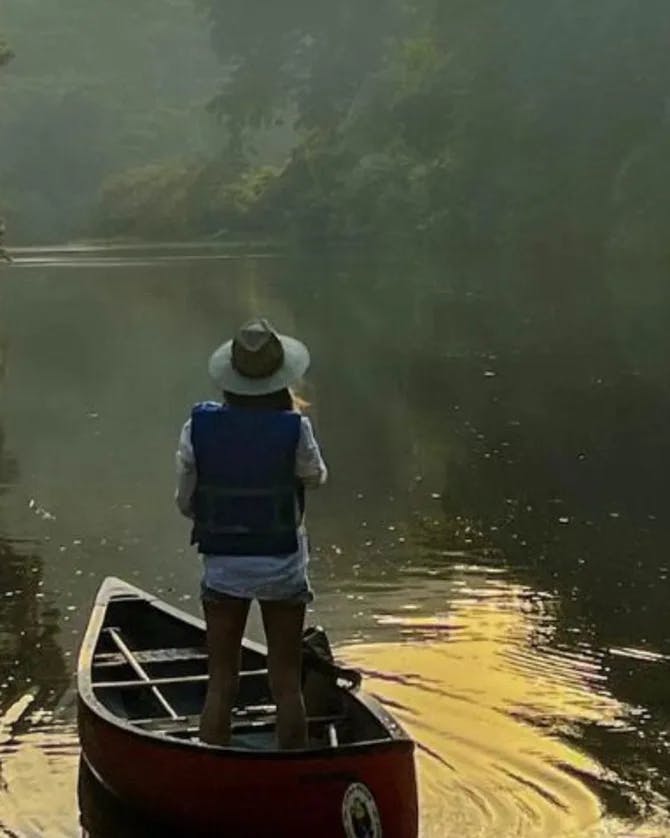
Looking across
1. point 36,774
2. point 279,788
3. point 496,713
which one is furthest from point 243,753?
point 496,713

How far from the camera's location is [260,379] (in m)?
6.93

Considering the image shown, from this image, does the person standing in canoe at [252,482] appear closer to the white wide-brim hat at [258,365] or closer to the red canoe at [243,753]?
the white wide-brim hat at [258,365]

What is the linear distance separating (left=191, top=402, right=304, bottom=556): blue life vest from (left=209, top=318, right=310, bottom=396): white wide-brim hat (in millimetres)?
100

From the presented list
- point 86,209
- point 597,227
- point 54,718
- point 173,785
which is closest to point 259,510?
point 173,785

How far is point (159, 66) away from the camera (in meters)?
140

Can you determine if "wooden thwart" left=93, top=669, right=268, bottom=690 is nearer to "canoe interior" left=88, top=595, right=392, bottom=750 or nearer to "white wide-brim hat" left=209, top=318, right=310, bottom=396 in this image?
"canoe interior" left=88, top=595, right=392, bottom=750

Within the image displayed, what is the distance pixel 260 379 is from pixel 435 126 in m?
54.6

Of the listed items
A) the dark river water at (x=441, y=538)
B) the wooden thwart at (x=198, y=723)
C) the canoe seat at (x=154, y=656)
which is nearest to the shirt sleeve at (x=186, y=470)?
the wooden thwart at (x=198, y=723)

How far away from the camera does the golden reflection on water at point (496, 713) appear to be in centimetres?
762

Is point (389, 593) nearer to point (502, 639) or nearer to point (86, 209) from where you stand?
Answer: point (502, 639)

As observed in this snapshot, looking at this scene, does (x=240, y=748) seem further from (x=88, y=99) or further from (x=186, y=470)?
(x=88, y=99)

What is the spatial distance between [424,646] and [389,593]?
4.58 feet

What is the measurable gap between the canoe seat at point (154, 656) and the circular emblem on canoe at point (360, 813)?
6.91 ft

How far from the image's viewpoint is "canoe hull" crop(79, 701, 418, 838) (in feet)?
21.6
